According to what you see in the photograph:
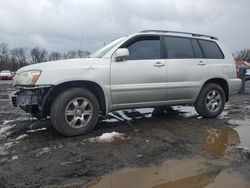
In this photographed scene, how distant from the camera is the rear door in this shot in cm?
708

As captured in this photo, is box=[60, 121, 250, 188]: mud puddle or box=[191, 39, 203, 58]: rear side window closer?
box=[60, 121, 250, 188]: mud puddle

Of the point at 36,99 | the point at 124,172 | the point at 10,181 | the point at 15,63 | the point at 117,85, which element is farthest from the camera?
the point at 15,63

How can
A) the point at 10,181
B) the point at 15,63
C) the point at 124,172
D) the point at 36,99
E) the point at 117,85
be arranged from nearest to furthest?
1. the point at 10,181
2. the point at 124,172
3. the point at 36,99
4. the point at 117,85
5. the point at 15,63

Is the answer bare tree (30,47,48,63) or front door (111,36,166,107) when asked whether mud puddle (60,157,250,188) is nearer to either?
front door (111,36,166,107)

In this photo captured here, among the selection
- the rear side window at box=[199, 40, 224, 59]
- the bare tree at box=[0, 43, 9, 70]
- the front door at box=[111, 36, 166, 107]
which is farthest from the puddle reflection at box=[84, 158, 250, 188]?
the bare tree at box=[0, 43, 9, 70]

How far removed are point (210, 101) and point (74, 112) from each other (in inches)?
131

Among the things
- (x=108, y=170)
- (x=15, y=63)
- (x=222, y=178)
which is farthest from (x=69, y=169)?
(x=15, y=63)

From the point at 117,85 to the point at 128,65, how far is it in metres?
0.43

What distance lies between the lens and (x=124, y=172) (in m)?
4.16

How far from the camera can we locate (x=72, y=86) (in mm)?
6035

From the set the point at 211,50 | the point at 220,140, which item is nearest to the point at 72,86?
the point at 220,140

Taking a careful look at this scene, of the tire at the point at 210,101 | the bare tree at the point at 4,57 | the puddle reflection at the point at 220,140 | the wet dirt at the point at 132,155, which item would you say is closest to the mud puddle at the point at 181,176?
the wet dirt at the point at 132,155

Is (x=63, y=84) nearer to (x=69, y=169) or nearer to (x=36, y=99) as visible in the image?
(x=36, y=99)

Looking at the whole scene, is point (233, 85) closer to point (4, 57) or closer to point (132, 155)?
point (132, 155)
